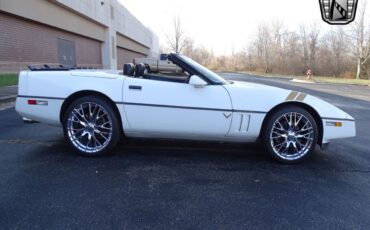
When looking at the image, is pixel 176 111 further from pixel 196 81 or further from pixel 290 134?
pixel 290 134

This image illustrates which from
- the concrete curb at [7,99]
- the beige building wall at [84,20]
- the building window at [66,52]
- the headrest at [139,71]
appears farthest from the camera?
the building window at [66,52]

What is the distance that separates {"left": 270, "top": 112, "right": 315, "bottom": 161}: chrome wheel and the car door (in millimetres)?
636

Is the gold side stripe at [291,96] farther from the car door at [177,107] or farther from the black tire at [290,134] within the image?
the car door at [177,107]

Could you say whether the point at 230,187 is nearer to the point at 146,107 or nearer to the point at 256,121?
the point at 256,121

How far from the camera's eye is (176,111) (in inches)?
144

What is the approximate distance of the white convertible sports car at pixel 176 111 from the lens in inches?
144

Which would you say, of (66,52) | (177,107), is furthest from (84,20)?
(177,107)

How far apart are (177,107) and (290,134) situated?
4.78 feet

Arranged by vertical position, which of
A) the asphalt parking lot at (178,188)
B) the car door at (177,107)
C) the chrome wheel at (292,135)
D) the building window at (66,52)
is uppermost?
the building window at (66,52)

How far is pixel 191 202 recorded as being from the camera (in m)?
2.65

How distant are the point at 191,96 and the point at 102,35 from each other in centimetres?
2787

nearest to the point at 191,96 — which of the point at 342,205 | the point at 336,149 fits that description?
the point at 342,205

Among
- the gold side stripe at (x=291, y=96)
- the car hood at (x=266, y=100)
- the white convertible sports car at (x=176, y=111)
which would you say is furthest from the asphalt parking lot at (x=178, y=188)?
the gold side stripe at (x=291, y=96)

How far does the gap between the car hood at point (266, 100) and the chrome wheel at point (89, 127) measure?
1.60 m
